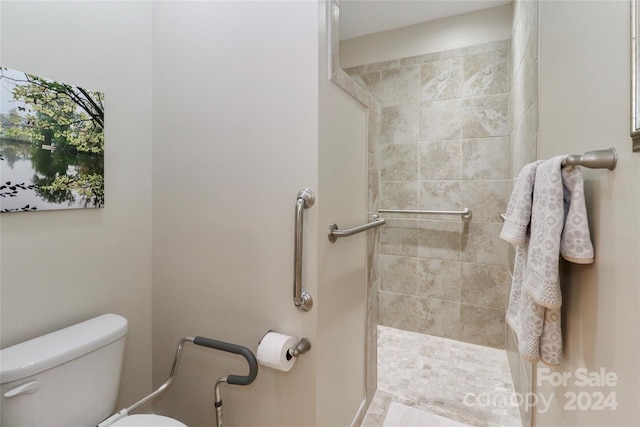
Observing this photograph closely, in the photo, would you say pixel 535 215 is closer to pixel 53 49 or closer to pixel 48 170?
pixel 48 170

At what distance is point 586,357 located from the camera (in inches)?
31.2

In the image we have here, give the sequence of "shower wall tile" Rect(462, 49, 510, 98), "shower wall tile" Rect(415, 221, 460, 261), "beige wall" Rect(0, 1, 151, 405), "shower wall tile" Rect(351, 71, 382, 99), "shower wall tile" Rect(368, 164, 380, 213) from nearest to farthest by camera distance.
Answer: "beige wall" Rect(0, 1, 151, 405) → "shower wall tile" Rect(368, 164, 380, 213) → "shower wall tile" Rect(462, 49, 510, 98) → "shower wall tile" Rect(415, 221, 460, 261) → "shower wall tile" Rect(351, 71, 382, 99)

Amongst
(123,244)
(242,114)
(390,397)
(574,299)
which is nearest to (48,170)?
(123,244)

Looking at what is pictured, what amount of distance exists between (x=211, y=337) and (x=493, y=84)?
2.59 m

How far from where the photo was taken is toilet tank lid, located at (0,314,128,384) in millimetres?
892

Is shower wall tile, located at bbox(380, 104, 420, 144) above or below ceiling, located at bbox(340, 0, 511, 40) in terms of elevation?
below

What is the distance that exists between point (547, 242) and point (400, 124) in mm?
2048

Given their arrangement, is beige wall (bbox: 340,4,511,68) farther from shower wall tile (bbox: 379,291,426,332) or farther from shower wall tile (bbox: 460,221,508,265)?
shower wall tile (bbox: 379,291,426,332)

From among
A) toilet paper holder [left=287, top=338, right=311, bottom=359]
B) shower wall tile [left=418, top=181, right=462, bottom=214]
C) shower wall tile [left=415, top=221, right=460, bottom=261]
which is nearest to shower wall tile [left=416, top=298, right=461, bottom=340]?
shower wall tile [left=415, top=221, right=460, bottom=261]

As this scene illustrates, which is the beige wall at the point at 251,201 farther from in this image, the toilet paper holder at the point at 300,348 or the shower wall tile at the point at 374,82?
the shower wall tile at the point at 374,82

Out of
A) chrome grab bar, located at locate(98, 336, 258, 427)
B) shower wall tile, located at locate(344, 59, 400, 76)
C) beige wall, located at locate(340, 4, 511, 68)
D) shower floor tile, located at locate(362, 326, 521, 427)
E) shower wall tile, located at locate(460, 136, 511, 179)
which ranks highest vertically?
beige wall, located at locate(340, 4, 511, 68)

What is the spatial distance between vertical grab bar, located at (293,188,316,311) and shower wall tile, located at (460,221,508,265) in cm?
183

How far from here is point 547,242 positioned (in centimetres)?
79

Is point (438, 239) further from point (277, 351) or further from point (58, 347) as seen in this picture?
point (58, 347)
